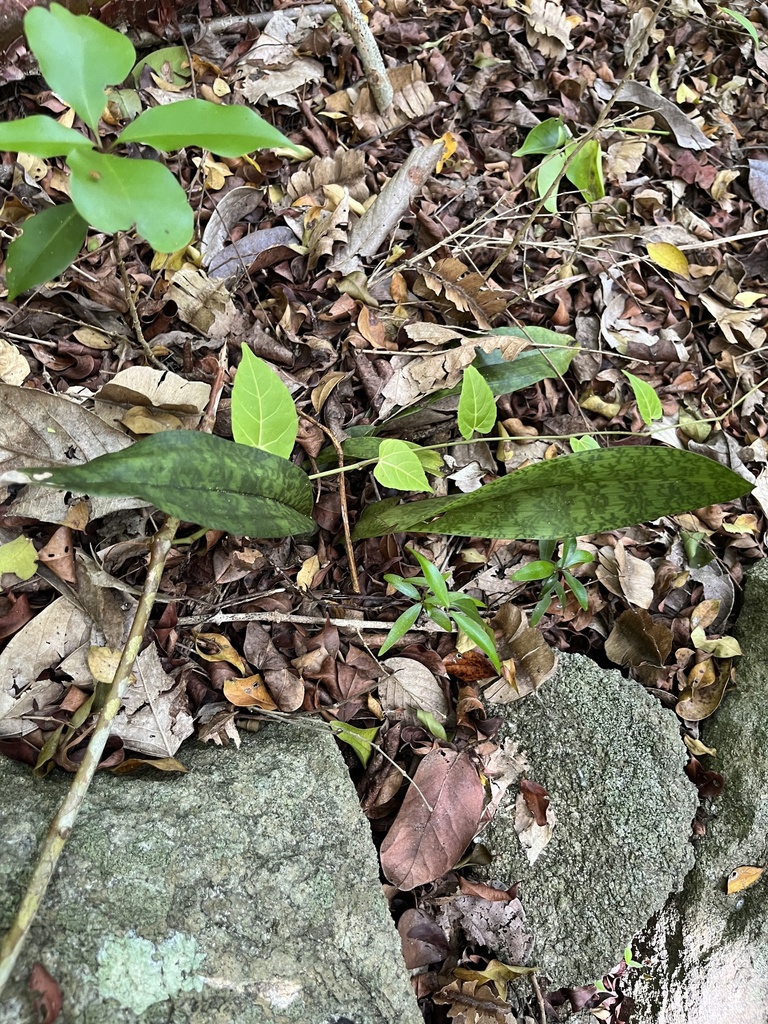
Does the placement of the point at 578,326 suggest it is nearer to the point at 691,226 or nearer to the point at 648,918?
the point at 691,226

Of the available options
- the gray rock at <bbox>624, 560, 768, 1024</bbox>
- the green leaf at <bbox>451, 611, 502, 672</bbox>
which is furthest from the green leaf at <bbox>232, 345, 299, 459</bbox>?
the gray rock at <bbox>624, 560, 768, 1024</bbox>

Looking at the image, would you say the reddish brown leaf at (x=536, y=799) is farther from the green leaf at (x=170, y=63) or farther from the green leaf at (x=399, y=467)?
the green leaf at (x=170, y=63)

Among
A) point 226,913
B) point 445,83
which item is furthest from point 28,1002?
point 445,83

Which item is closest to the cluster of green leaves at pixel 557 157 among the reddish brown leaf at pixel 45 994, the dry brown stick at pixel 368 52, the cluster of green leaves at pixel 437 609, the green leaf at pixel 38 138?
the dry brown stick at pixel 368 52

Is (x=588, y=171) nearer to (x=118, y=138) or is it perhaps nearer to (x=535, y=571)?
(x=535, y=571)

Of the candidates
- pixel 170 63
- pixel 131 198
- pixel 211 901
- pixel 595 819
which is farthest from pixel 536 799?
pixel 170 63

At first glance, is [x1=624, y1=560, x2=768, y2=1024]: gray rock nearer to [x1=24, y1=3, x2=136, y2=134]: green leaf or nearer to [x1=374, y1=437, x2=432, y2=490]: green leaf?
[x1=374, y1=437, x2=432, y2=490]: green leaf
